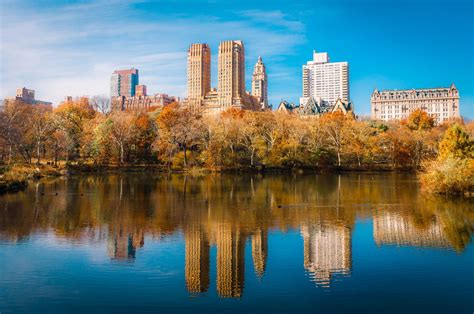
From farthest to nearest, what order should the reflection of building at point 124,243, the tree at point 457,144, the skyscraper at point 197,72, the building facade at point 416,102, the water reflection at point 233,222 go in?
the skyscraper at point 197,72, the building facade at point 416,102, the tree at point 457,144, the reflection of building at point 124,243, the water reflection at point 233,222

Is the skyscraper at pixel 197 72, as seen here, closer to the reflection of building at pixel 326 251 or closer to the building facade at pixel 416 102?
the building facade at pixel 416 102

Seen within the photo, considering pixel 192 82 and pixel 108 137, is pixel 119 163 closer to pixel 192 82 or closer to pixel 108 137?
pixel 108 137

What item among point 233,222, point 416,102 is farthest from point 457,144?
point 416,102

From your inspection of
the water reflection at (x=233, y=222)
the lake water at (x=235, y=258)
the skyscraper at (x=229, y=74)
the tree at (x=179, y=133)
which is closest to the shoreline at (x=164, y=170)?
the tree at (x=179, y=133)

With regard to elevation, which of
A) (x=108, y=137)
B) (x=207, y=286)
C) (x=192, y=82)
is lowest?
(x=207, y=286)

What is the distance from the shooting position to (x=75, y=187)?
3944 centimetres

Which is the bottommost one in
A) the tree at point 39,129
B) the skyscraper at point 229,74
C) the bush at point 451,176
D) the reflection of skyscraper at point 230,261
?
A: the reflection of skyscraper at point 230,261

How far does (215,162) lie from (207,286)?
51.3 meters

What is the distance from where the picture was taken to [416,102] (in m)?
163

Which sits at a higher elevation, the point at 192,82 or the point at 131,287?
the point at 192,82

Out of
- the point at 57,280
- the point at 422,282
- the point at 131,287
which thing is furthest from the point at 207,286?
the point at 422,282

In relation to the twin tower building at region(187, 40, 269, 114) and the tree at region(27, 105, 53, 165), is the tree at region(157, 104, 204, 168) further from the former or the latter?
the twin tower building at region(187, 40, 269, 114)

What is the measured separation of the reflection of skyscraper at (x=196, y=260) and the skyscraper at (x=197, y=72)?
498 ft

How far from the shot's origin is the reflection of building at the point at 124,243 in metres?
15.8
